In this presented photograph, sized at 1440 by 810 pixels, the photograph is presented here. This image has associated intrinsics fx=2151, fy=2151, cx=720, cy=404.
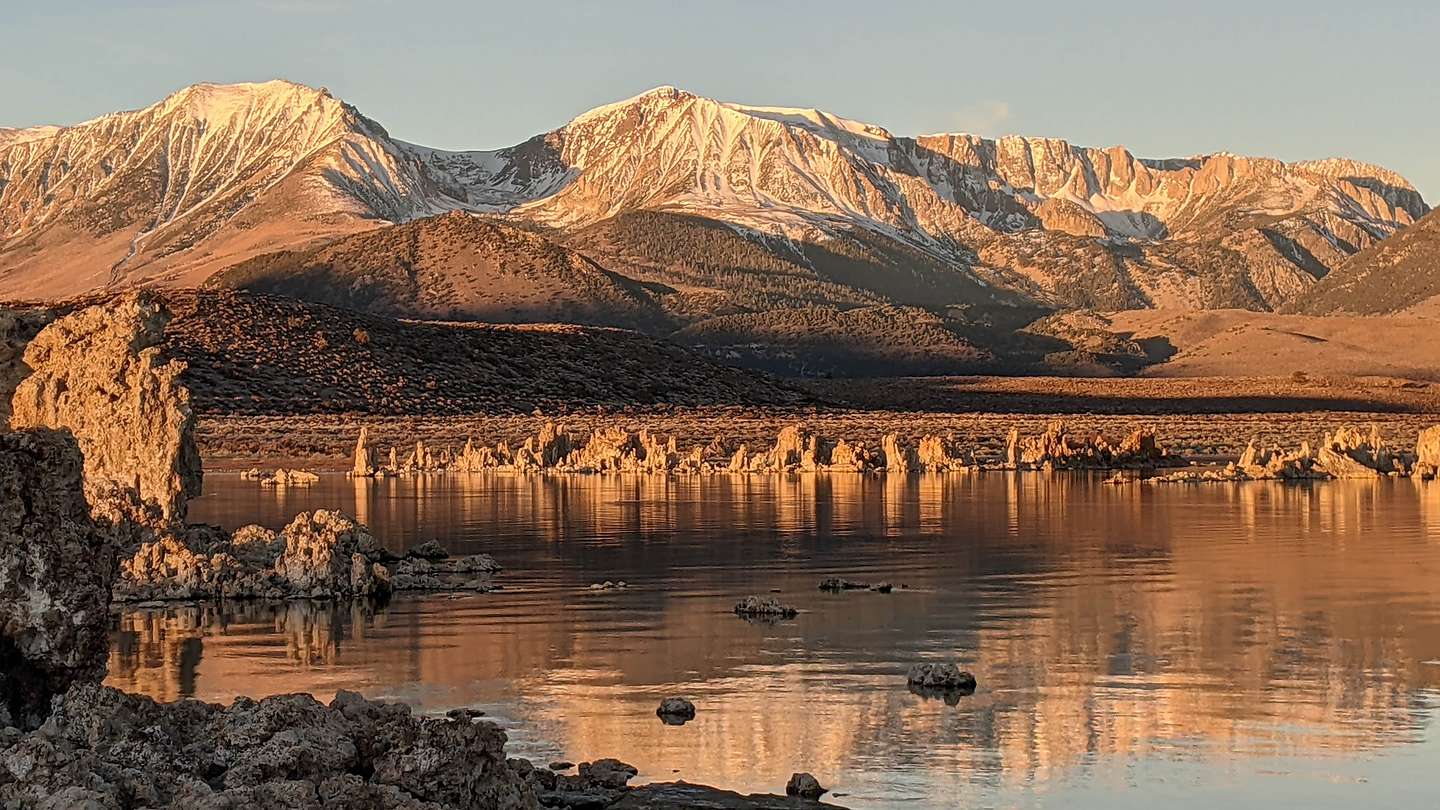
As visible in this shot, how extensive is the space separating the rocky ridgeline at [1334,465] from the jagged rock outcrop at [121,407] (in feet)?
103

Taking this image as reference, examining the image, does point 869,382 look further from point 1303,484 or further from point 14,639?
point 14,639

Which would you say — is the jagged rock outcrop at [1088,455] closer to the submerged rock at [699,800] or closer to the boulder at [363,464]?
the boulder at [363,464]

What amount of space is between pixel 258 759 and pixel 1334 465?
157ft

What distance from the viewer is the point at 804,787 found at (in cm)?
1474

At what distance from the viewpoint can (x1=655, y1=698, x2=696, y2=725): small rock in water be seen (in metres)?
17.7

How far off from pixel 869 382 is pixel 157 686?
120m

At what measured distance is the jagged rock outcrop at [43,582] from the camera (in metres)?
14.0

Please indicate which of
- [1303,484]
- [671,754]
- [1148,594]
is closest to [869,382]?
[1303,484]

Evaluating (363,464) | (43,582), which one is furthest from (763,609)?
(363,464)

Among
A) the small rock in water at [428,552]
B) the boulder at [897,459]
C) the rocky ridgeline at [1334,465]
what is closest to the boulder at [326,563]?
the small rock in water at [428,552]

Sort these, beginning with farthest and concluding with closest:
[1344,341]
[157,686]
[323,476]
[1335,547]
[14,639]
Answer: [1344,341] < [323,476] < [1335,547] < [157,686] < [14,639]

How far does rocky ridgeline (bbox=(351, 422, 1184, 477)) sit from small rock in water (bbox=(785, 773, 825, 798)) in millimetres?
46095

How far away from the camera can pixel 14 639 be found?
14.0 metres

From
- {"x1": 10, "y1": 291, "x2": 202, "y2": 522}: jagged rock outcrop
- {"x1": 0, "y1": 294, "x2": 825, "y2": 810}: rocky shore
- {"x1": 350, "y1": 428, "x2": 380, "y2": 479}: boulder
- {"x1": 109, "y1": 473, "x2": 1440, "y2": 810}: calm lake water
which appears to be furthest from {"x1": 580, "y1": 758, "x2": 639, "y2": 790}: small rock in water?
{"x1": 350, "y1": 428, "x2": 380, "y2": 479}: boulder
